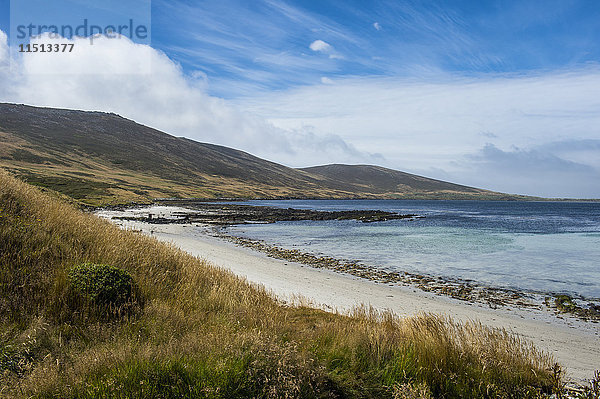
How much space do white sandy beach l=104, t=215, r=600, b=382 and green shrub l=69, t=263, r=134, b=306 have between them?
5936mm

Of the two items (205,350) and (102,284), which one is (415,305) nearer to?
(205,350)

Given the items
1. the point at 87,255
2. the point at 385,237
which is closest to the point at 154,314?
the point at 87,255

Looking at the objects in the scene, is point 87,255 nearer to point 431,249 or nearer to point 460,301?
point 460,301

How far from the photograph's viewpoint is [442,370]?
566 centimetres

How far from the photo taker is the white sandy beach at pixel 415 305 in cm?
1055

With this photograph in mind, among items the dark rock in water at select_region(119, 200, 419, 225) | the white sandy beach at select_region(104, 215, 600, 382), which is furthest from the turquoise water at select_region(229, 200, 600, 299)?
the dark rock in water at select_region(119, 200, 419, 225)

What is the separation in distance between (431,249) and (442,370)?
28.4 meters

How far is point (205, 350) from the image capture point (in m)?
5.17

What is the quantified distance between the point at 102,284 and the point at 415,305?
39.5ft

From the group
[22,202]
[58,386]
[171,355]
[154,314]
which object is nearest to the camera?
[58,386]

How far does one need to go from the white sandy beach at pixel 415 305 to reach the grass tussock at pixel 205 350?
418 centimetres

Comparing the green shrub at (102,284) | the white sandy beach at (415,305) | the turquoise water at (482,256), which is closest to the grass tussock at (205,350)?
the green shrub at (102,284)

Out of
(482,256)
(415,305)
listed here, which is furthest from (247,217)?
(415,305)

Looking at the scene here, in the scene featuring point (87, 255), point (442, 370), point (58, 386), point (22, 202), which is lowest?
point (442, 370)
